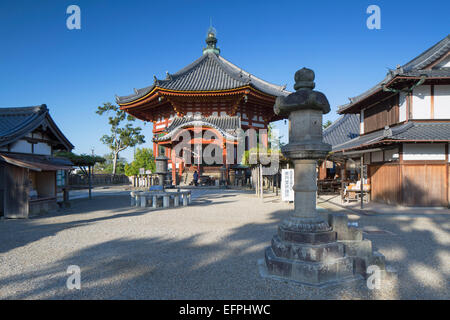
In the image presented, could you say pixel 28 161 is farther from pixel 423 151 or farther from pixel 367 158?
pixel 423 151

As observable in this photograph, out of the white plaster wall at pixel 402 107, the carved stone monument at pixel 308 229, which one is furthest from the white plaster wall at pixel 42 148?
the white plaster wall at pixel 402 107

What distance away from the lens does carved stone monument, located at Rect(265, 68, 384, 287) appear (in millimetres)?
3492

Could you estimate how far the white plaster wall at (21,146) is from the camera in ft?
30.9

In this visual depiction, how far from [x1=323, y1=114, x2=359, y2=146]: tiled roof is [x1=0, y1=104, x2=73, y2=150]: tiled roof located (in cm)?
1860

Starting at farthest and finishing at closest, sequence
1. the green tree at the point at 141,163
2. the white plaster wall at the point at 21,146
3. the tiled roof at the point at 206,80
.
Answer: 1. the green tree at the point at 141,163
2. the tiled roof at the point at 206,80
3. the white plaster wall at the point at 21,146

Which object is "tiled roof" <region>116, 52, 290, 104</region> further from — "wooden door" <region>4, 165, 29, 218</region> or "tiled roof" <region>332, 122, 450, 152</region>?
"wooden door" <region>4, 165, 29, 218</region>

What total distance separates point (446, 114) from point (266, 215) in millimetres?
9317

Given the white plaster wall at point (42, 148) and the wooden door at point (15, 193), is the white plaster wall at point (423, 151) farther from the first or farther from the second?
the white plaster wall at point (42, 148)

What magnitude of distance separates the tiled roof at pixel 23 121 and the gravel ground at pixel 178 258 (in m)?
3.54

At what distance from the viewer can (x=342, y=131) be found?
826 inches

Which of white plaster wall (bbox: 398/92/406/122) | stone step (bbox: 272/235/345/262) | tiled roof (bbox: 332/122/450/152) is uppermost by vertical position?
white plaster wall (bbox: 398/92/406/122)

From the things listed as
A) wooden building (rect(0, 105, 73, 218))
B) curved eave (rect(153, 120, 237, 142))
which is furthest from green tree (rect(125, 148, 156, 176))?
→ wooden building (rect(0, 105, 73, 218))

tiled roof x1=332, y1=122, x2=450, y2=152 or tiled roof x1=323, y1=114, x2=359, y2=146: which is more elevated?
tiled roof x1=323, y1=114, x2=359, y2=146

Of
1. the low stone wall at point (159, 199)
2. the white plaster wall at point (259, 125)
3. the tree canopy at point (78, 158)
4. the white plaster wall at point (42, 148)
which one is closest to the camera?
the low stone wall at point (159, 199)
